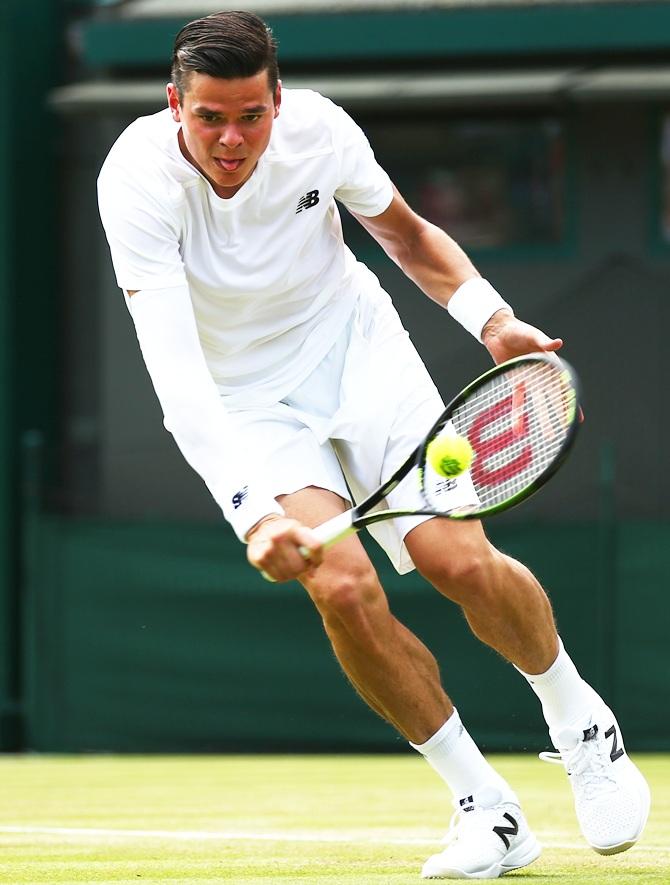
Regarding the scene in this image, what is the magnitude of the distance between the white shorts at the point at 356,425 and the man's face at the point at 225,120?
60 cm

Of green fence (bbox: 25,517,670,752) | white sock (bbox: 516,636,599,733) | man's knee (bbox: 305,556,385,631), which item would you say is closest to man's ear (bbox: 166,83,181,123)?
man's knee (bbox: 305,556,385,631)

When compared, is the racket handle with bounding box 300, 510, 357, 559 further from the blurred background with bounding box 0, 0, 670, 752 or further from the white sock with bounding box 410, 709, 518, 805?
the blurred background with bounding box 0, 0, 670, 752

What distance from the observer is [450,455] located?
4.06 m

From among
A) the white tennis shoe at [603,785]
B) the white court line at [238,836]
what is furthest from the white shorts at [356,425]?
the white court line at [238,836]

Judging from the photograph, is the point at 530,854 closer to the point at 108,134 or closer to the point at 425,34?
the point at 425,34

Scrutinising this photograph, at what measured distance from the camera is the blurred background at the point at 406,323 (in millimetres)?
9539

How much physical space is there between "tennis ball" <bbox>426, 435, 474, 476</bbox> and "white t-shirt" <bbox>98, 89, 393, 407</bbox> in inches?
22.2

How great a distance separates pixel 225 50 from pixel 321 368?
0.91m

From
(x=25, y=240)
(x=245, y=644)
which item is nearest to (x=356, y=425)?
(x=245, y=644)

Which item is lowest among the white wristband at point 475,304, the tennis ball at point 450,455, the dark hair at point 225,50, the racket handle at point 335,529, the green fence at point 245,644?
the green fence at point 245,644

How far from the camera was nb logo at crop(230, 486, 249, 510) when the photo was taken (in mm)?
3953

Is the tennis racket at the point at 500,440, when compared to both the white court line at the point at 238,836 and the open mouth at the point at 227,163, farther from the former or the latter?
the white court line at the point at 238,836

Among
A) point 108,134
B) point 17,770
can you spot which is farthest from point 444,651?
point 108,134

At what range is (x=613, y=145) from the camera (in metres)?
11.7
